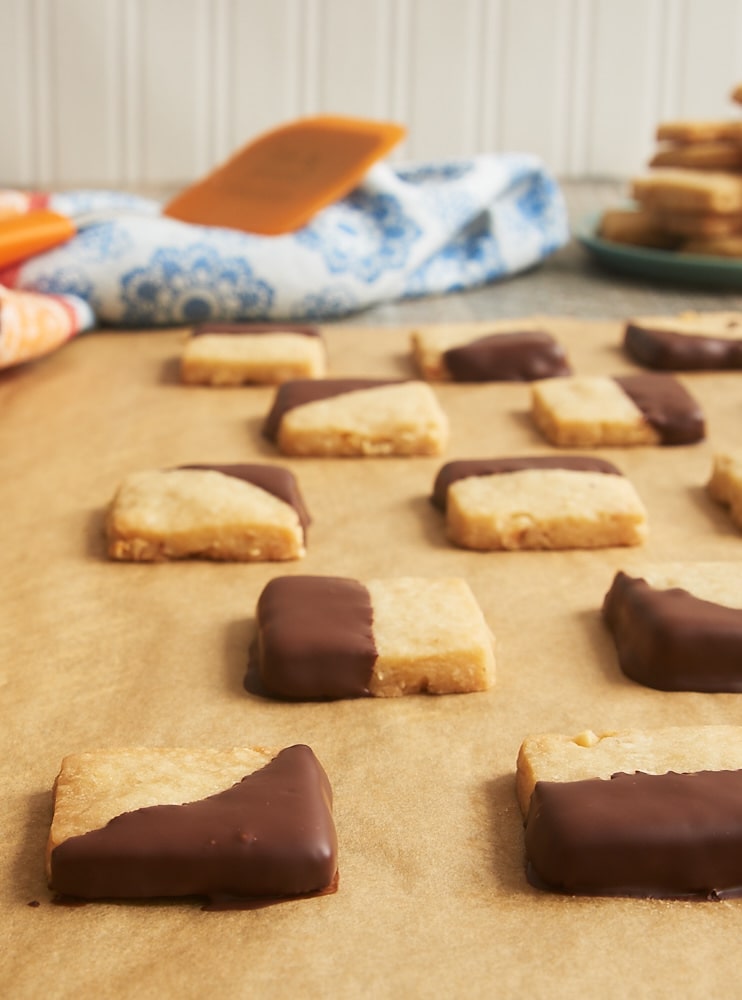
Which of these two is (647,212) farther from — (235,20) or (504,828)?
(504,828)

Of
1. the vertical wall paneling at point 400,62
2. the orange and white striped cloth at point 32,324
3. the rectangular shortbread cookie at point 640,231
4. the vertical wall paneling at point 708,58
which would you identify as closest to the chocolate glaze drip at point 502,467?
the orange and white striped cloth at point 32,324

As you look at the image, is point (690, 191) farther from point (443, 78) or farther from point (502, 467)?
point (443, 78)

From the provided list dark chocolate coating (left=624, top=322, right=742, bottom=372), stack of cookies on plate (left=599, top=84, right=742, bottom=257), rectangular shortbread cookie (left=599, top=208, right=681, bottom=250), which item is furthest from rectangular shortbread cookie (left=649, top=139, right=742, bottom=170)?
dark chocolate coating (left=624, top=322, right=742, bottom=372)

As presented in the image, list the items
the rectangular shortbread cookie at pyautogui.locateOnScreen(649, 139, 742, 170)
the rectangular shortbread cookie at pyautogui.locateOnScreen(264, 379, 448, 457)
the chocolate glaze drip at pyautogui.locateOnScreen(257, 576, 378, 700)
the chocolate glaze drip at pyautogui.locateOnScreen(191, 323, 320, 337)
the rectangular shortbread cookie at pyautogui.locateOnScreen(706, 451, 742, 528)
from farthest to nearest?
1. the rectangular shortbread cookie at pyautogui.locateOnScreen(649, 139, 742, 170)
2. the chocolate glaze drip at pyautogui.locateOnScreen(191, 323, 320, 337)
3. the rectangular shortbread cookie at pyautogui.locateOnScreen(264, 379, 448, 457)
4. the rectangular shortbread cookie at pyautogui.locateOnScreen(706, 451, 742, 528)
5. the chocolate glaze drip at pyautogui.locateOnScreen(257, 576, 378, 700)

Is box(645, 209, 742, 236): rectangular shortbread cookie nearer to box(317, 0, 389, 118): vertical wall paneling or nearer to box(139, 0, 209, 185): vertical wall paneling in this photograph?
box(317, 0, 389, 118): vertical wall paneling

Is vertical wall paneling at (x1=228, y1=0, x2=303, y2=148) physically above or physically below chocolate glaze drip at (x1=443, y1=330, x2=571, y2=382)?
above

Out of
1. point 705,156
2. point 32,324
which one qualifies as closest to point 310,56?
point 705,156
